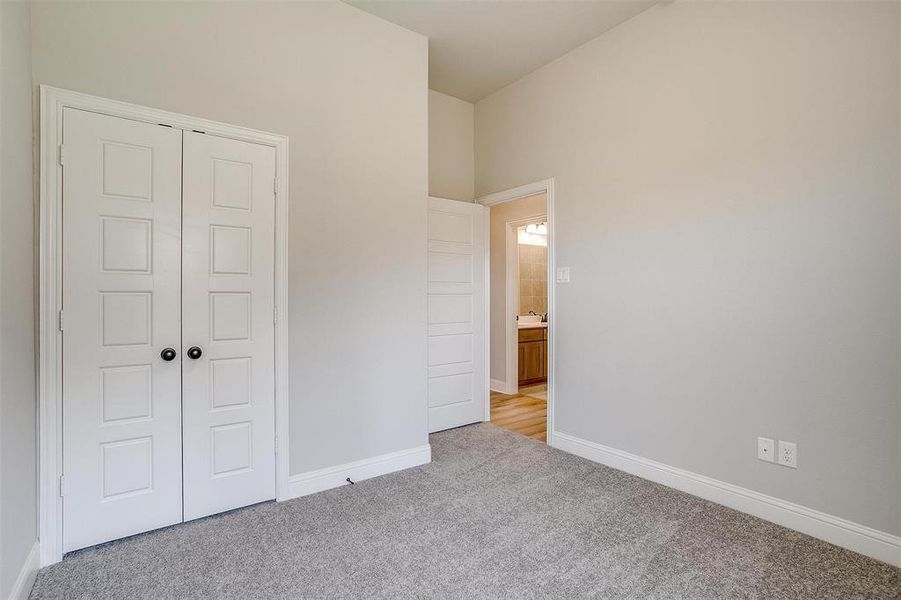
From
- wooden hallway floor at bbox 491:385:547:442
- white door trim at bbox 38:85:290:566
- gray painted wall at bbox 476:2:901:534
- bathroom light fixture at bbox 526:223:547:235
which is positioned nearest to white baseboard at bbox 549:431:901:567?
gray painted wall at bbox 476:2:901:534

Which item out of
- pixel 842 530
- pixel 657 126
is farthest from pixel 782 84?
pixel 842 530

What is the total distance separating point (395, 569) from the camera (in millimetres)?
1896

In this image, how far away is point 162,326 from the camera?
2.21 metres

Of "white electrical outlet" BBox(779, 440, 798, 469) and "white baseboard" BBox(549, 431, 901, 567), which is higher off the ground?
"white electrical outlet" BBox(779, 440, 798, 469)

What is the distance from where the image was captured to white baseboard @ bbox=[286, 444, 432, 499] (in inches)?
103

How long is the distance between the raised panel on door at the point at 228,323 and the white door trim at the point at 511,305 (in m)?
3.25

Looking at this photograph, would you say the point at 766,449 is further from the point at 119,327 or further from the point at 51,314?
the point at 51,314

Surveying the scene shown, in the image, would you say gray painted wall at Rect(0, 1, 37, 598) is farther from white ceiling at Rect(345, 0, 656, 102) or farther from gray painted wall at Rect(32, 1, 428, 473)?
white ceiling at Rect(345, 0, 656, 102)

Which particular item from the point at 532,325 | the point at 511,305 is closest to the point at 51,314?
the point at 511,305

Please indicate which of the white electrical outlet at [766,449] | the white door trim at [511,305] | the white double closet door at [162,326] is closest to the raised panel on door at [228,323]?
the white double closet door at [162,326]

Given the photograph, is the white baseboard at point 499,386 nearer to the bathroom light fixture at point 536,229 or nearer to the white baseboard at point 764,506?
the white baseboard at point 764,506

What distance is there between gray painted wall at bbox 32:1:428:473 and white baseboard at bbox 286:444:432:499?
0.15 ft

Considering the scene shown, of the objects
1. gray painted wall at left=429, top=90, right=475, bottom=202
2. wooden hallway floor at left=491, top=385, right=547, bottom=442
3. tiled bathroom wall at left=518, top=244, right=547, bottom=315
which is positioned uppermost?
gray painted wall at left=429, top=90, right=475, bottom=202

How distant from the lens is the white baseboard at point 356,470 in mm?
2605
